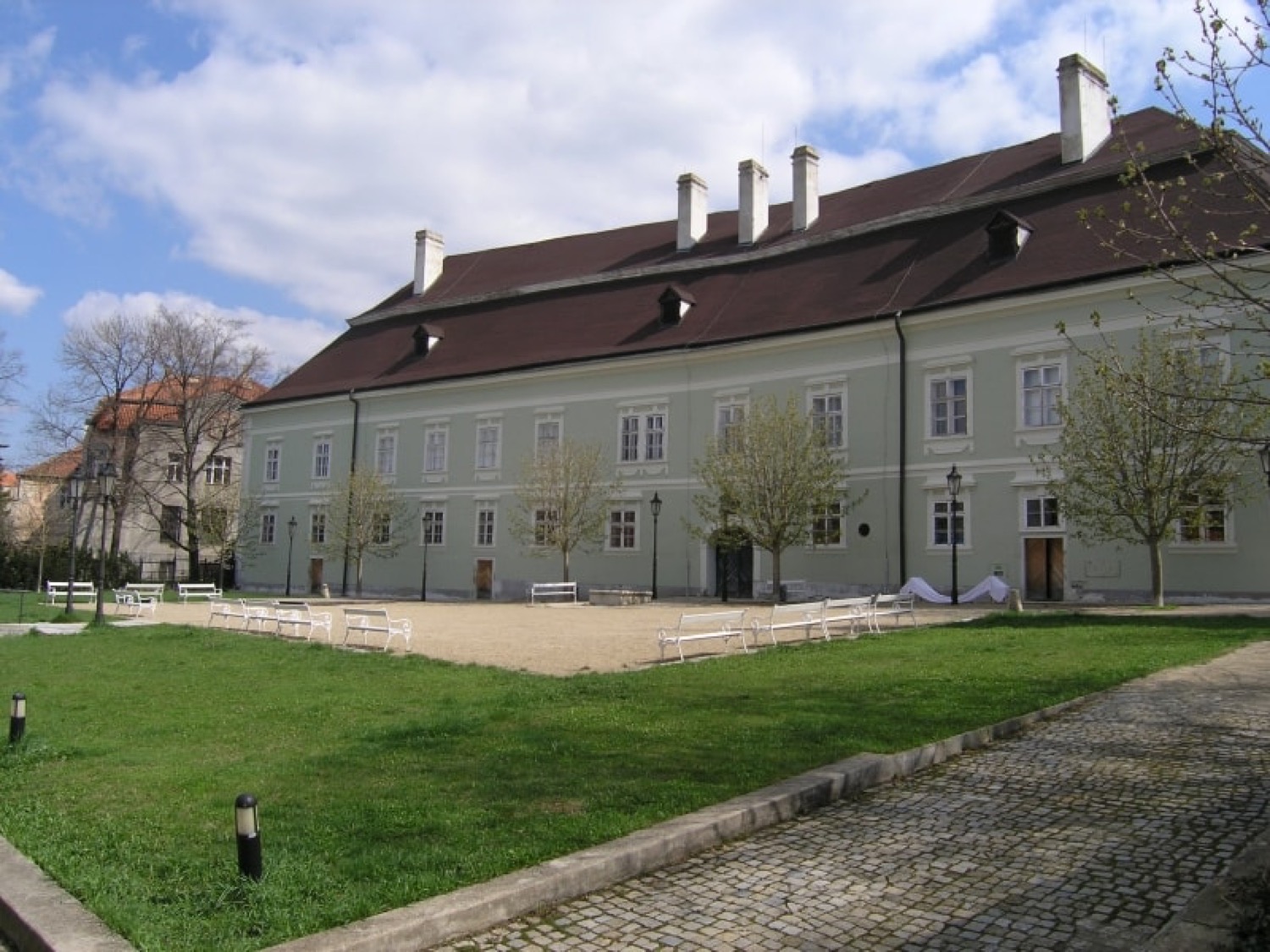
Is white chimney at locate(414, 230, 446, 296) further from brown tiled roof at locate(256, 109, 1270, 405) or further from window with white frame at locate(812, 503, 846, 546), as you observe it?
window with white frame at locate(812, 503, 846, 546)

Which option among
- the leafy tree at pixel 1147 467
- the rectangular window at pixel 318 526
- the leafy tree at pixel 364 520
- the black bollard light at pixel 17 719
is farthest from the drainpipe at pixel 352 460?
the black bollard light at pixel 17 719

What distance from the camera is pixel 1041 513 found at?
1101 inches

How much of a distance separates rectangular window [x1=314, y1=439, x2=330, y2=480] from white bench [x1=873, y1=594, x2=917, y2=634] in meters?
31.0

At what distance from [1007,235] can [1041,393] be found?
16.4 ft

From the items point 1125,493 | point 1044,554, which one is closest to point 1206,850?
point 1125,493

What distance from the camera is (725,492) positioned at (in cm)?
3042

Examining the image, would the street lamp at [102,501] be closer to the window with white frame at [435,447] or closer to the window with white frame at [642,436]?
the window with white frame at [642,436]

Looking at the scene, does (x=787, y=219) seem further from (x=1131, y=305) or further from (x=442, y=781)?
(x=442, y=781)

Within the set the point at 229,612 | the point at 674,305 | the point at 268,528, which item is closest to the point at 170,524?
the point at 268,528

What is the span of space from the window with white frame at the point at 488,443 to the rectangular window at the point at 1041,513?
2087cm

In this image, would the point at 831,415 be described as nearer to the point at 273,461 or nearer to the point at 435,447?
the point at 435,447

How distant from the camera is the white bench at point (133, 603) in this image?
84.6 ft

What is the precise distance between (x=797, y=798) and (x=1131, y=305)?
2415 centimetres

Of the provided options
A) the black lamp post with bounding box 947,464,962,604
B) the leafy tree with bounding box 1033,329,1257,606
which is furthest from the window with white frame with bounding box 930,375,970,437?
the leafy tree with bounding box 1033,329,1257,606
